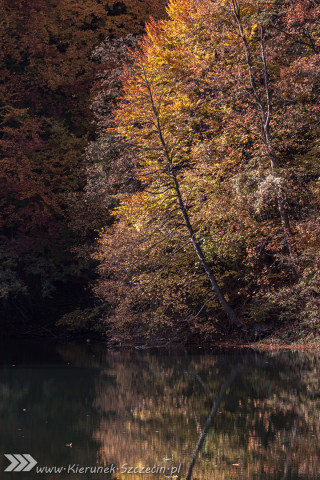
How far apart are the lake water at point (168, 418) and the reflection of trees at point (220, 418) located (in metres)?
0.01

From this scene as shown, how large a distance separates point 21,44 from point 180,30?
7568 millimetres

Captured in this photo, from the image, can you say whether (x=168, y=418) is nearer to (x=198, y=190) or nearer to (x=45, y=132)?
(x=198, y=190)

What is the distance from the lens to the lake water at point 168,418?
6.39 meters

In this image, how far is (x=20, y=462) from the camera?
667 centimetres

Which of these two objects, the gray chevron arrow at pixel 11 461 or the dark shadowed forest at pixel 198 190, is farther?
the dark shadowed forest at pixel 198 190

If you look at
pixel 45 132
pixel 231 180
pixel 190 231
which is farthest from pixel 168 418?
pixel 45 132

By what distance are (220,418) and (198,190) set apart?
1100cm

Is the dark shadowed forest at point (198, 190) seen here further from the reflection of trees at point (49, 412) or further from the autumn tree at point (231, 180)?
the reflection of trees at point (49, 412)

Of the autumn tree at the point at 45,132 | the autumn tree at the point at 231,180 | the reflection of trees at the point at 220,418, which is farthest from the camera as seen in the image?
the autumn tree at the point at 45,132

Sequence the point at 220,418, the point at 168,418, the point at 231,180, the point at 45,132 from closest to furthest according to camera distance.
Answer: the point at 220,418 → the point at 168,418 → the point at 231,180 → the point at 45,132

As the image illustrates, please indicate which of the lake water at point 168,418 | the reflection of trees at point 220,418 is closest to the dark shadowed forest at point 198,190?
the lake water at point 168,418

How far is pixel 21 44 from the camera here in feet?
87.1

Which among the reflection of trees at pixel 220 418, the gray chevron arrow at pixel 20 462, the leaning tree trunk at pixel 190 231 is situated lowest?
the reflection of trees at pixel 220 418

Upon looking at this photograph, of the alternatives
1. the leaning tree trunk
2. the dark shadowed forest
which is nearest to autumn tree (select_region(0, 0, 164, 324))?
the dark shadowed forest
